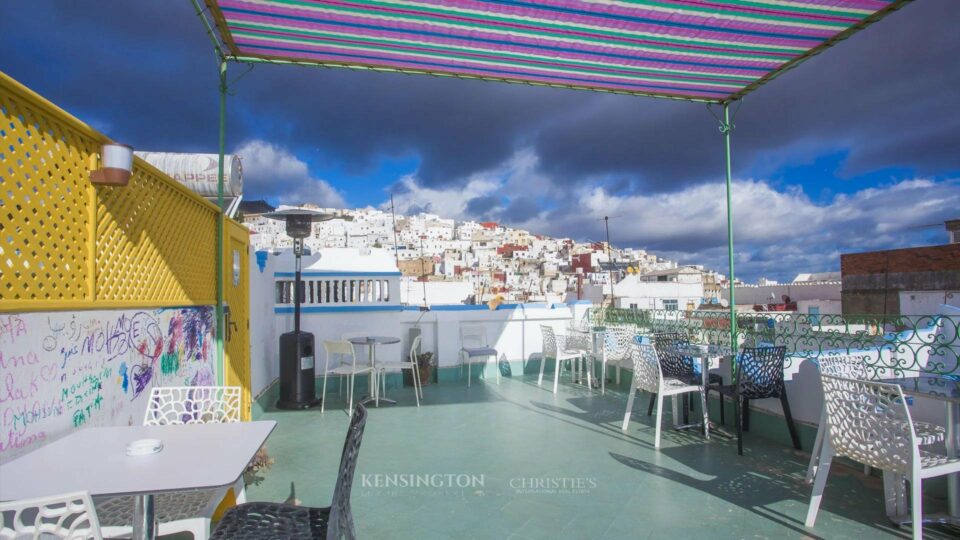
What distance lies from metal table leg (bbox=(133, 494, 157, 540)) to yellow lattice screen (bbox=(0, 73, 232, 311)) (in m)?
0.76

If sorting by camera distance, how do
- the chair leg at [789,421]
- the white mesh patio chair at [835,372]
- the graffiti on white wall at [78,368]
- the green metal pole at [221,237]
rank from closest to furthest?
the graffiti on white wall at [78,368] < the white mesh patio chair at [835,372] < the green metal pole at [221,237] < the chair leg at [789,421]

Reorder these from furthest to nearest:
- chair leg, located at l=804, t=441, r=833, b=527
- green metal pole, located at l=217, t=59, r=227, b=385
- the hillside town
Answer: the hillside town → green metal pole, located at l=217, t=59, r=227, b=385 → chair leg, located at l=804, t=441, r=833, b=527

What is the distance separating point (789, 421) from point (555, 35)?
366cm

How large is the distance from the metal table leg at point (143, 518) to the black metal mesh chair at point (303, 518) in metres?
0.21

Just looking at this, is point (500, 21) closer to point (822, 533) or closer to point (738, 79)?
point (738, 79)

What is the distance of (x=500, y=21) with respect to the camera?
10.4 ft

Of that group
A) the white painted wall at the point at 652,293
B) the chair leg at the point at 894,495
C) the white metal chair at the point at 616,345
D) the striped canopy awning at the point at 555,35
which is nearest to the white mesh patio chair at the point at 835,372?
the chair leg at the point at 894,495

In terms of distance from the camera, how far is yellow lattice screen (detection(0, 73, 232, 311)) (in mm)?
1577

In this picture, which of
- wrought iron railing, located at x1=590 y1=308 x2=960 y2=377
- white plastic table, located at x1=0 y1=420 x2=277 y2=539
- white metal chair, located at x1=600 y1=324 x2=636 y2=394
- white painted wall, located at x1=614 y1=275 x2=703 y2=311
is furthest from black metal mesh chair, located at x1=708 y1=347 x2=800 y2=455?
white painted wall, located at x1=614 y1=275 x2=703 y2=311

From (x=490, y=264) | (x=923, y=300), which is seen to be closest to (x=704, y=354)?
(x=923, y=300)

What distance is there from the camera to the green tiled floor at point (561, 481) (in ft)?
8.88

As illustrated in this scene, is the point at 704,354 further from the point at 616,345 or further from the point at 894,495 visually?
the point at 616,345

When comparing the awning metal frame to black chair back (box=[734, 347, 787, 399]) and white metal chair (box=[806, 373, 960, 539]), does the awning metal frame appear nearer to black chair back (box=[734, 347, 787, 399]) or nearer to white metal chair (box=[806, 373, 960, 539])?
black chair back (box=[734, 347, 787, 399])

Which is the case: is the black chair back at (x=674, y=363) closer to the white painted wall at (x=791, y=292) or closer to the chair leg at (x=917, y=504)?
the chair leg at (x=917, y=504)
